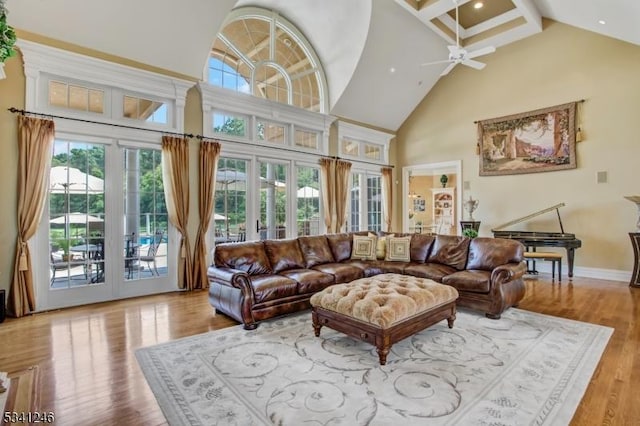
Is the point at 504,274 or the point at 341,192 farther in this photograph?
the point at 341,192

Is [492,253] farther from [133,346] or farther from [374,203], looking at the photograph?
[374,203]

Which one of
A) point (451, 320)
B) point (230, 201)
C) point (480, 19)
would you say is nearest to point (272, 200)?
point (230, 201)

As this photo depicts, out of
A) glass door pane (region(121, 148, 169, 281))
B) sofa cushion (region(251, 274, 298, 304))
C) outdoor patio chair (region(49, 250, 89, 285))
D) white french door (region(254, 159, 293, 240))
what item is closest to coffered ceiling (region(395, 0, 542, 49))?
white french door (region(254, 159, 293, 240))

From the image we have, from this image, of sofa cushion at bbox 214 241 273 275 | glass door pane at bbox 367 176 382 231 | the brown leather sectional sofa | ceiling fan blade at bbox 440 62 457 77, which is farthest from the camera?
glass door pane at bbox 367 176 382 231

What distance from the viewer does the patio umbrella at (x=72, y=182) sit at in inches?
184

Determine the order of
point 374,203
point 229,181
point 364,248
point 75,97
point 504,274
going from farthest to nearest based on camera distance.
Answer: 1. point 374,203
2. point 229,181
3. point 364,248
4. point 75,97
5. point 504,274

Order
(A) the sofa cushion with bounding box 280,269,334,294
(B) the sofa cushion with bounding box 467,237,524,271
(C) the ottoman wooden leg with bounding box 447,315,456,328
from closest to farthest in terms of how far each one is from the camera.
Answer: (C) the ottoman wooden leg with bounding box 447,315,456,328, (A) the sofa cushion with bounding box 280,269,334,294, (B) the sofa cushion with bounding box 467,237,524,271

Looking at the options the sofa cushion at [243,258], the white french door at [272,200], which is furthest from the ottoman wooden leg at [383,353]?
the white french door at [272,200]

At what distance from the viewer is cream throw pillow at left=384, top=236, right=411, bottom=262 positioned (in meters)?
5.47

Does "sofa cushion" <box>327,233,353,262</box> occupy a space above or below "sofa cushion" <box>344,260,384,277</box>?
above

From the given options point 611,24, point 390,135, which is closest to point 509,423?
point 611,24

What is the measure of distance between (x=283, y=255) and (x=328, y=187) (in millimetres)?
3343

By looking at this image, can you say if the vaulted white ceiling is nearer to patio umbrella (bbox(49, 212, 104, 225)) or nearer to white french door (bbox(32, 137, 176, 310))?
white french door (bbox(32, 137, 176, 310))

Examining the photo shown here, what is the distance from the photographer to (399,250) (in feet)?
18.1
